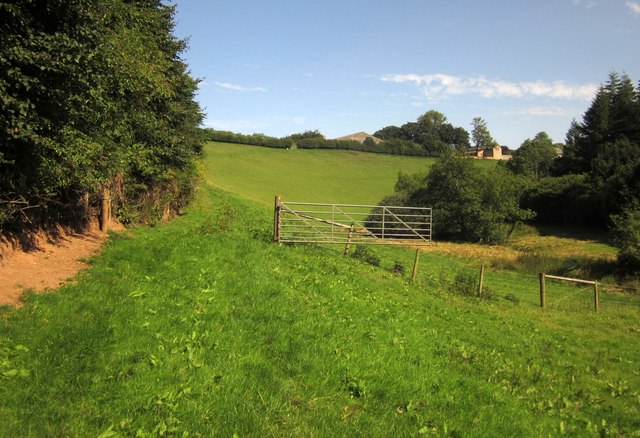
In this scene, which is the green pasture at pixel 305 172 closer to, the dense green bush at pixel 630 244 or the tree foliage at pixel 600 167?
the tree foliage at pixel 600 167

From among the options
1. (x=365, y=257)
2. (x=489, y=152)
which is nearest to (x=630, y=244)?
(x=365, y=257)

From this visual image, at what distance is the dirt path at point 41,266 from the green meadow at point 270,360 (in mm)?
397

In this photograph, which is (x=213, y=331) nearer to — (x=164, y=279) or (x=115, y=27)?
(x=164, y=279)

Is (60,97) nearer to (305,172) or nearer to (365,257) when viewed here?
(365,257)

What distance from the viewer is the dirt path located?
24.1 ft

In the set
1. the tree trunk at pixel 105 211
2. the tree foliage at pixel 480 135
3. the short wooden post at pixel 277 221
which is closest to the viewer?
the tree trunk at pixel 105 211

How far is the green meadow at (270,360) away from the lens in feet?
13.9

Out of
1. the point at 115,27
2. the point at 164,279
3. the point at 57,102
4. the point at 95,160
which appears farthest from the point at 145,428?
the point at 115,27

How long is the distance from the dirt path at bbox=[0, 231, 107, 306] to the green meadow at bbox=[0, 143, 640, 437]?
40 cm

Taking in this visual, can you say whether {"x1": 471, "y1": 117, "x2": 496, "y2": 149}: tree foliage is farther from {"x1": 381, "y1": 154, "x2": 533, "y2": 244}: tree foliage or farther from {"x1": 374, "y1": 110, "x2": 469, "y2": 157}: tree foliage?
{"x1": 381, "y1": 154, "x2": 533, "y2": 244}: tree foliage

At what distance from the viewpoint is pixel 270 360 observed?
5.50m

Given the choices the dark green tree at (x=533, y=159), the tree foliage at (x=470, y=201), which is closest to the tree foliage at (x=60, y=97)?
the tree foliage at (x=470, y=201)

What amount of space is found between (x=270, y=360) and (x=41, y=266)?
590 centimetres

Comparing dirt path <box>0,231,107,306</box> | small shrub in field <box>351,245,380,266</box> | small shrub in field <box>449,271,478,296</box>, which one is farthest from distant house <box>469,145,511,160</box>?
dirt path <box>0,231,107,306</box>
